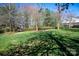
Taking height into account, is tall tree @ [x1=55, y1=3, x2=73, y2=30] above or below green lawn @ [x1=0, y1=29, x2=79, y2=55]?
above

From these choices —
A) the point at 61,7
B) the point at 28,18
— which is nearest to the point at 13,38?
the point at 28,18

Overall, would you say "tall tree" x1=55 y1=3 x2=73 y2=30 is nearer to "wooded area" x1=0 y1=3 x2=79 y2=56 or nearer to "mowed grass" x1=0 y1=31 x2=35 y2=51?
"wooded area" x1=0 y1=3 x2=79 y2=56

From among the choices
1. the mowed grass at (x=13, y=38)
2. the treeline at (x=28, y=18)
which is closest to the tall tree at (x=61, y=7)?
the treeline at (x=28, y=18)

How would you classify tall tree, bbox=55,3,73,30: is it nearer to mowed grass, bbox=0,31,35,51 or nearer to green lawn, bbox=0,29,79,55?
green lawn, bbox=0,29,79,55

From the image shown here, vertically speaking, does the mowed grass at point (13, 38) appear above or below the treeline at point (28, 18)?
below

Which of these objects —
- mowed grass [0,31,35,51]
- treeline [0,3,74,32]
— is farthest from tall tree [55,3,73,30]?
mowed grass [0,31,35,51]

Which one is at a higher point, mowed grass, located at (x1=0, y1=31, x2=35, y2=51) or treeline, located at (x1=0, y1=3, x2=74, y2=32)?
treeline, located at (x1=0, y1=3, x2=74, y2=32)

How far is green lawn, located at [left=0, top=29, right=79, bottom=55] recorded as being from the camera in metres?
1.56

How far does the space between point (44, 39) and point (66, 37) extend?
174 millimetres

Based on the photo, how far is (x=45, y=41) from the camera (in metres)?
1.58

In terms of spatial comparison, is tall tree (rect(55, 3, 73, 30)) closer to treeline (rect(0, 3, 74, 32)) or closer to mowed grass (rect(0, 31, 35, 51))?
treeline (rect(0, 3, 74, 32))

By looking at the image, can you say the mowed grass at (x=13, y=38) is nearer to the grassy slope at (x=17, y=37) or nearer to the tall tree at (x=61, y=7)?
the grassy slope at (x=17, y=37)

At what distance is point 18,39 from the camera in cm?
158

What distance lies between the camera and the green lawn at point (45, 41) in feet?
5.12
